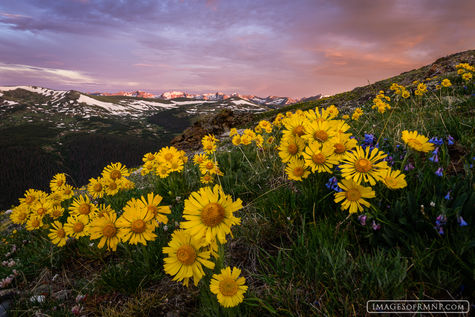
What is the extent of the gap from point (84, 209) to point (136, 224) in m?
1.63

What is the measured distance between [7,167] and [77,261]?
687ft

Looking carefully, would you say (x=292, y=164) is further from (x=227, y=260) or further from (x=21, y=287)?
(x=21, y=287)

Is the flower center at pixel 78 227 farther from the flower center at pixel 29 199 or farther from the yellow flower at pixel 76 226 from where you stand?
the flower center at pixel 29 199

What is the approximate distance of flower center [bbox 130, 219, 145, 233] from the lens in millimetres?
2247

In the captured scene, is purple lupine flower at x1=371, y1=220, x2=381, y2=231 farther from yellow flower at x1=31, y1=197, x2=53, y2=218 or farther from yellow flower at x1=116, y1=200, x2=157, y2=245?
yellow flower at x1=31, y1=197, x2=53, y2=218

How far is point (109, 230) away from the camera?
2.44 metres

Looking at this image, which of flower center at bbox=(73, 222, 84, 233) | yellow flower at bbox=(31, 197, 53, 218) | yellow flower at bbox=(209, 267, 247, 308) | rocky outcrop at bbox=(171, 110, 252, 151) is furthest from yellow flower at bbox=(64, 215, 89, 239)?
rocky outcrop at bbox=(171, 110, 252, 151)

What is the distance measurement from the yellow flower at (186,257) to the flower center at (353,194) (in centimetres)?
138

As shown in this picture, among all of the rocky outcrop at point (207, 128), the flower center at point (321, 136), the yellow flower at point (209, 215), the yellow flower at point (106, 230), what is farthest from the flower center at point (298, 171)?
the rocky outcrop at point (207, 128)

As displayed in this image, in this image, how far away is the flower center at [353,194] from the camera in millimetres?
2105

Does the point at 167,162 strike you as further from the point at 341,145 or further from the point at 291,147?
the point at 341,145

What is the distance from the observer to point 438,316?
5.60ft

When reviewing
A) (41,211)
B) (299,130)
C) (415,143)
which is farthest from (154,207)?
Answer: (41,211)

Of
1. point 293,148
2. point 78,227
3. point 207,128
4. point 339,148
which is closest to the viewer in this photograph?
point 339,148
